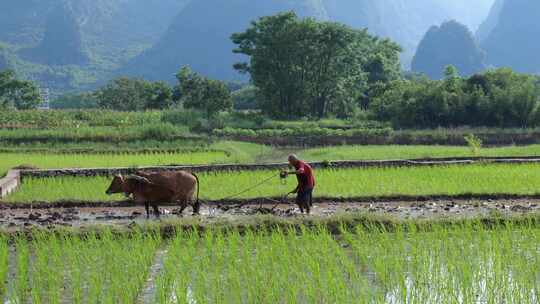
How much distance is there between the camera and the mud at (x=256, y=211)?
11180 mm

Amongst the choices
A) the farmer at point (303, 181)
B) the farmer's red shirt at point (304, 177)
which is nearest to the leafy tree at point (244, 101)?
the farmer at point (303, 181)

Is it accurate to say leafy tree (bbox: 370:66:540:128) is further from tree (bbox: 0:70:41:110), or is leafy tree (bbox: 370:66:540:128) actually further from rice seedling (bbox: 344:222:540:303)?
tree (bbox: 0:70:41:110)

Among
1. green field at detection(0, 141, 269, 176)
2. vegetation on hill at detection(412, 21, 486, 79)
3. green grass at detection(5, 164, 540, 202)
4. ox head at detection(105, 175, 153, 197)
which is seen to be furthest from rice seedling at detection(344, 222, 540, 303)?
vegetation on hill at detection(412, 21, 486, 79)

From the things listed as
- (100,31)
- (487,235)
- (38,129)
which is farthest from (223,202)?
(100,31)

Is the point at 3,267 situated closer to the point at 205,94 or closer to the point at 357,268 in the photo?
the point at 357,268

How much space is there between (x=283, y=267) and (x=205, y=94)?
1407 inches

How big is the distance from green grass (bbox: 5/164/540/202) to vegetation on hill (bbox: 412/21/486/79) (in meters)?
108

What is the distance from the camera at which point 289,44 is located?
44375 millimetres

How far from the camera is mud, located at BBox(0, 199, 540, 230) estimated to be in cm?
1118

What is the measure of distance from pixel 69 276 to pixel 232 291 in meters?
1.99

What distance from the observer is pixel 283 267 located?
25.0 feet

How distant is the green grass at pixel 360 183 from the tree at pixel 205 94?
24.4 m

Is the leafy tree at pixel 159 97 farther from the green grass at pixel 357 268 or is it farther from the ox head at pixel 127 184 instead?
the green grass at pixel 357 268

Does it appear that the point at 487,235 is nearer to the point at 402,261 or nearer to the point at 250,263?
the point at 402,261
